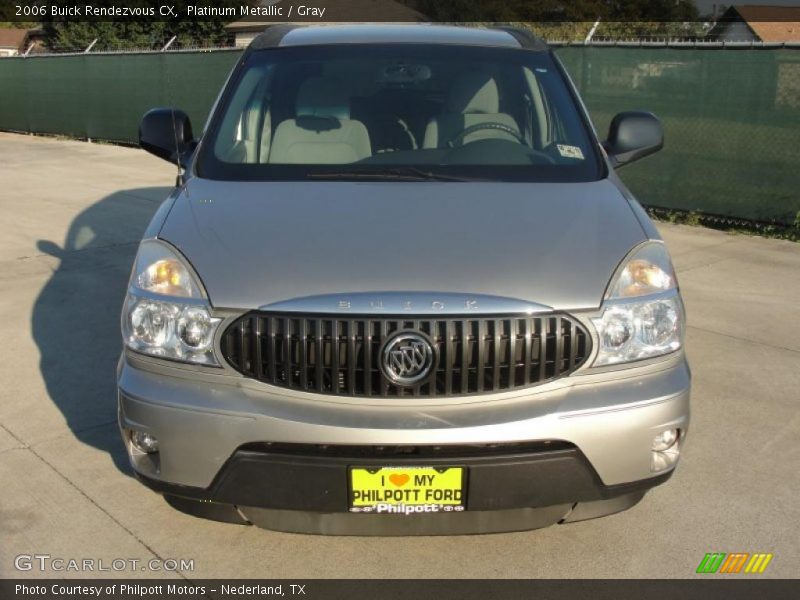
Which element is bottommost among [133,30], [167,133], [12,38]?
[12,38]

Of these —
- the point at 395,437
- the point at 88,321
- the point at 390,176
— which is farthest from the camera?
the point at 88,321

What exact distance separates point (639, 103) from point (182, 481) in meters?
8.97

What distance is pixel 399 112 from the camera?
4.48 metres

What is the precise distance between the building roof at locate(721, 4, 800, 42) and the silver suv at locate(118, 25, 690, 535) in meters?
38.9

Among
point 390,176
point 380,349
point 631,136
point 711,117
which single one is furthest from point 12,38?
point 380,349

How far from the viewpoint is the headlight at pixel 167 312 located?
3.07 meters

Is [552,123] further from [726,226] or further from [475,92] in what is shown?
[726,226]

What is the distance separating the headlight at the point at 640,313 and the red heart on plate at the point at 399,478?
73 cm

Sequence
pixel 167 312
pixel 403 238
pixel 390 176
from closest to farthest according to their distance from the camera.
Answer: pixel 167 312, pixel 403 238, pixel 390 176

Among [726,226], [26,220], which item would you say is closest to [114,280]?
[26,220]

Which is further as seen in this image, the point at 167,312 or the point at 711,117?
the point at 711,117

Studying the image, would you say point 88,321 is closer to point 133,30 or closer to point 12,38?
point 133,30

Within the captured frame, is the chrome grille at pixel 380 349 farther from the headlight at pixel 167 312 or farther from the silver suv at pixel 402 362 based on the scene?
the headlight at pixel 167 312

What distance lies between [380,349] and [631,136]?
2262mm
